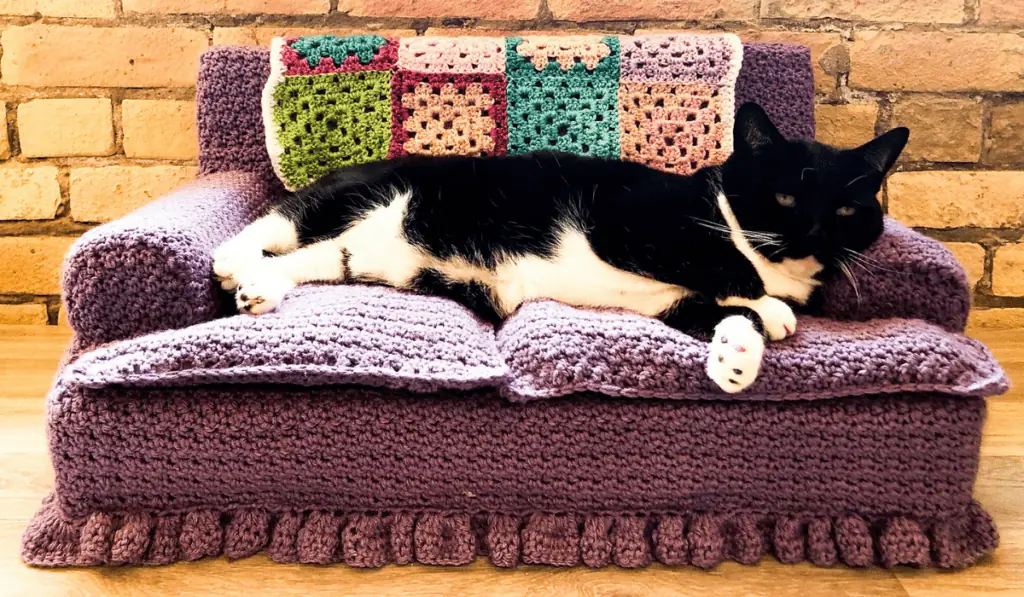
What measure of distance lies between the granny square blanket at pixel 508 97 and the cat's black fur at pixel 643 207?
0.13m

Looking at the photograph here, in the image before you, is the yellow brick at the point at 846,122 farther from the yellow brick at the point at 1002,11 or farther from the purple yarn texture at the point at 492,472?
the purple yarn texture at the point at 492,472

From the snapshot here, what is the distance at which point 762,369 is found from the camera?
0.94 m

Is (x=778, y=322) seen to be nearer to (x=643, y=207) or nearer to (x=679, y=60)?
(x=643, y=207)

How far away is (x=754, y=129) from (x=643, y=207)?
0.22 metres

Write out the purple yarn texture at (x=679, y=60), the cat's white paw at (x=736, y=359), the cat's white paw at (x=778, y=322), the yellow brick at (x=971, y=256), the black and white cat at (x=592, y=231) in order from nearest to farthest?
the cat's white paw at (x=736, y=359)
the cat's white paw at (x=778, y=322)
the black and white cat at (x=592, y=231)
the purple yarn texture at (x=679, y=60)
the yellow brick at (x=971, y=256)

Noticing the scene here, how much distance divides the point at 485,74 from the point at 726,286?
66 centimetres

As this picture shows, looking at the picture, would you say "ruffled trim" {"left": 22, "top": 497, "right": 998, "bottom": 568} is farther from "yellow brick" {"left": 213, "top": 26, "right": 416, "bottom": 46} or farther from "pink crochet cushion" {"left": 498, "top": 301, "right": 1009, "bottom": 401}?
"yellow brick" {"left": 213, "top": 26, "right": 416, "bottom": 46}

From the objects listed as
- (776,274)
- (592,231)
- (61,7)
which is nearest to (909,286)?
(776,274)

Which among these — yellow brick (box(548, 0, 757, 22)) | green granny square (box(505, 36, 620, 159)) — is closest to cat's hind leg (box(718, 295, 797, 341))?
green granny square (box(505, 36, 620, 159))

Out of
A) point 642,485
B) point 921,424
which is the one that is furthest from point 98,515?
point 921,424

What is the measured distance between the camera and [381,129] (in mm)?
1444

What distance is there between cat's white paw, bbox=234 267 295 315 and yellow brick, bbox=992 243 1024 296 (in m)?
1.75

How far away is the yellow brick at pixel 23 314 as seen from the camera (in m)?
1.87

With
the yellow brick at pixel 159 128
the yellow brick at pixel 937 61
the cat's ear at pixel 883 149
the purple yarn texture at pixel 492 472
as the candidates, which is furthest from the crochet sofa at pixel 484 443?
the yellow brick at pixel 937 61
